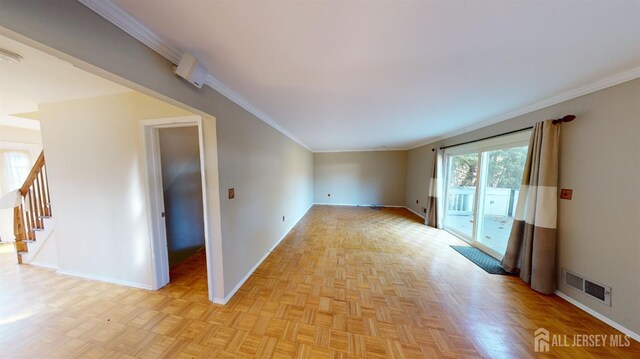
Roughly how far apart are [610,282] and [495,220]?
1.39 metres

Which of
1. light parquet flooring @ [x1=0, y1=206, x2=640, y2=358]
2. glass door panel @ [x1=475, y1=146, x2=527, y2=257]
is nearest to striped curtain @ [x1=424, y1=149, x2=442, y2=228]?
glass door panel @ [x1=475, y1=146, x2=527, y2=257]

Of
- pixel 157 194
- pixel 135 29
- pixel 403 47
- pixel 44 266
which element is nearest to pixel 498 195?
pixel 403 47

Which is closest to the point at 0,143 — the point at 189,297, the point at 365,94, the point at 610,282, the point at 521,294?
the point at 189,297

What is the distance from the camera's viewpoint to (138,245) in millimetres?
2113

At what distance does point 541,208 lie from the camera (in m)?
2.06

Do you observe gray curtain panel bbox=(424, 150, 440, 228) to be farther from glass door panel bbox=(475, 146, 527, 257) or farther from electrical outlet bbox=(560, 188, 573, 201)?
electrical outlet bbox=(560, 188, 573, 201)

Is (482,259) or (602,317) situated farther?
(482,259)

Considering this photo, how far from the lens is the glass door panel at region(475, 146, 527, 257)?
103 inches

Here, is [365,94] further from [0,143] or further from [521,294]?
[0,143]

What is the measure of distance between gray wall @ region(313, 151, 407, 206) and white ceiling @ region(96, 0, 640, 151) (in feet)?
13.9

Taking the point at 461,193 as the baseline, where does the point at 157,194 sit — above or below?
above

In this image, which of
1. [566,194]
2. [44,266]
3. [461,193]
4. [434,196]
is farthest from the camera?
[434,196]

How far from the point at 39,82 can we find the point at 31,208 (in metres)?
2.45

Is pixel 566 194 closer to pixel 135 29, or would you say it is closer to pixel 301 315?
pixel 301 315
